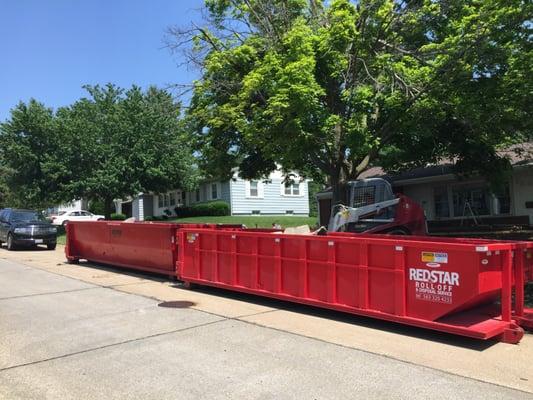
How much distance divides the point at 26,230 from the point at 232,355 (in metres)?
18.9

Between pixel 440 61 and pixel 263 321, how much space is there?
8500mm

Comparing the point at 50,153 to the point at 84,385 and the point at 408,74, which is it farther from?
the point at 84,385

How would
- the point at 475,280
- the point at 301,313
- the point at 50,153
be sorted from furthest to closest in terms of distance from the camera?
the point at 50,153, the point at 301,313, the point at 475,280

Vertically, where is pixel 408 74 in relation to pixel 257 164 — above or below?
above

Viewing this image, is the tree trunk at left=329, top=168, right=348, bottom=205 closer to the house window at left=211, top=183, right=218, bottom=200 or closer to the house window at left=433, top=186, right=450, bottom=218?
the house window at left=433, top=186, right=450, bottom=218

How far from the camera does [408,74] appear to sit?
47.1 ft

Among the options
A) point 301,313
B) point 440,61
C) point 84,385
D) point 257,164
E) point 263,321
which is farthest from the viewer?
point 257,164

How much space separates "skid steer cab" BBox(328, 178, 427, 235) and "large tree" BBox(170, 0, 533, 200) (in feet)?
4.66

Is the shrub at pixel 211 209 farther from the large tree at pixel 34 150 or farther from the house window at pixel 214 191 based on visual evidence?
the large tree at pixel 34 150

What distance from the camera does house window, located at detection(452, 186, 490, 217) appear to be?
22984 millimetres

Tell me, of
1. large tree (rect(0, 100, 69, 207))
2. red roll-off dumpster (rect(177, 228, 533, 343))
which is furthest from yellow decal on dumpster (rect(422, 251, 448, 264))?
large tree (rect(0, 100, 69, 207))

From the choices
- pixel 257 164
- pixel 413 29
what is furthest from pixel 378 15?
pixel 257 164

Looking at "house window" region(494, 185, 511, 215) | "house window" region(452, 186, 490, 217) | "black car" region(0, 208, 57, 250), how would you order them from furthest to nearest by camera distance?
"house window" region(452, 186, 490, 217)
"black car" region(0, 208, 57, 250)
"house window" region(494, 185, 511, 215)

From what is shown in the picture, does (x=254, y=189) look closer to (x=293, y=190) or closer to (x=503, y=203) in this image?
(x=293, y=190)
